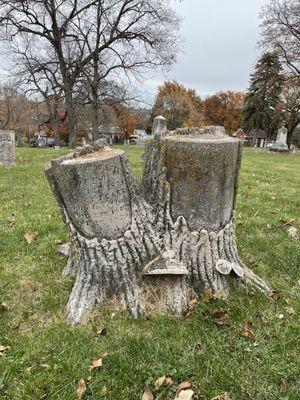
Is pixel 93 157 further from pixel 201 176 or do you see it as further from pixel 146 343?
pixel 146 343

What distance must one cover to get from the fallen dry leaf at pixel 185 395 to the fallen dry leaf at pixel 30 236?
3.23 meters

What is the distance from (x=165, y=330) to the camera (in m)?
3.17

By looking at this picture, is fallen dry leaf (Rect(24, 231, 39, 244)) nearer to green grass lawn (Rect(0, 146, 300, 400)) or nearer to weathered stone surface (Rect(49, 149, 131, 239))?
green grass lawn (Rect(0, 146, 300, 400))

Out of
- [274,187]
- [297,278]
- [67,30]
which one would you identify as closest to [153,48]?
[67,30]

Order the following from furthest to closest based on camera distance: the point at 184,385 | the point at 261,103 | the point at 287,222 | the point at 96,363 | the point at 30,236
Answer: the point at 261,103, the point at 287,222, the point at 30,236, the point at 96,363, the point at 184,385

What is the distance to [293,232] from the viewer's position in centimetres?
554

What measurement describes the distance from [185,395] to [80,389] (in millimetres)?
713

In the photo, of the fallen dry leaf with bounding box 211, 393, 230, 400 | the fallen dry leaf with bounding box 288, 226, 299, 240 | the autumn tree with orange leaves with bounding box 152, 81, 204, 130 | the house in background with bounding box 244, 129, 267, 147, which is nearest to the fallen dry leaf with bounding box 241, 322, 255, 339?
the fallen dry leaf with bounding box 211, 393, 230, 400

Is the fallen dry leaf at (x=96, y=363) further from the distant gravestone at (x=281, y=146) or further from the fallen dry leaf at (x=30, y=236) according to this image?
the distant gravestone at (x=281, y=146)

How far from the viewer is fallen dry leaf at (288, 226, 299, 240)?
5343 mm

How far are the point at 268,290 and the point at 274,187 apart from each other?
6.54 meters

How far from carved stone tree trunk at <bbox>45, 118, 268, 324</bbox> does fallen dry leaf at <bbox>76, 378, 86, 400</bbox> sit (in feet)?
2.33

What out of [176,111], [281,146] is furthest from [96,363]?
[176,111]

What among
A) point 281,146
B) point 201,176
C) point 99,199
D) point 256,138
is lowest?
point 256,138
